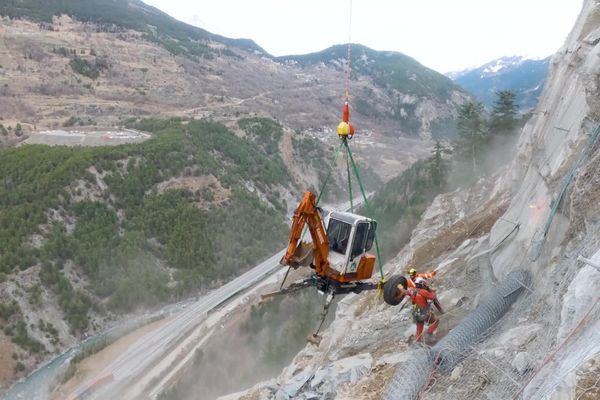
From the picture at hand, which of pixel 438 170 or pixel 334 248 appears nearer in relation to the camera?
pixel 334 248

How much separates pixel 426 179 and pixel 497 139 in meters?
12.3

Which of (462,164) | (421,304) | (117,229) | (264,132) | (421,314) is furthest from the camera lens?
(264,132)

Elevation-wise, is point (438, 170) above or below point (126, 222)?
above

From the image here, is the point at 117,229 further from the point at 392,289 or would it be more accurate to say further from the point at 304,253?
the point at 392,289

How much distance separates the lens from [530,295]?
13812 mm

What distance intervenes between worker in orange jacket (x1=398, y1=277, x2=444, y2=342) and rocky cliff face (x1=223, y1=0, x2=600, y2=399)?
780 mm

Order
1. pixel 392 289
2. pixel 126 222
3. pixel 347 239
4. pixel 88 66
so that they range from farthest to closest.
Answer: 1. pixel 88 66
2. pixel 126 222
3. pixel 347 239
4. pixel 392 289

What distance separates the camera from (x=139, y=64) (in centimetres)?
16975

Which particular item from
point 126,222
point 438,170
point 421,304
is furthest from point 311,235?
point 126,222

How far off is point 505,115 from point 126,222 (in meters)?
44.6

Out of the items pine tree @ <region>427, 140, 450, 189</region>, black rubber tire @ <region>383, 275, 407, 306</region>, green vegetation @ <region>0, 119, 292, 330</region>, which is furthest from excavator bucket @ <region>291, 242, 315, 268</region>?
green vegetation @ <region>0, 119, 292, 330</region>

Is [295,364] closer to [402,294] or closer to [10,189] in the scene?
[402,294]

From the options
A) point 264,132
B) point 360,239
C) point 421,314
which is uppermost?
point 360,239

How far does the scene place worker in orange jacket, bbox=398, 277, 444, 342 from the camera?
15.1m
